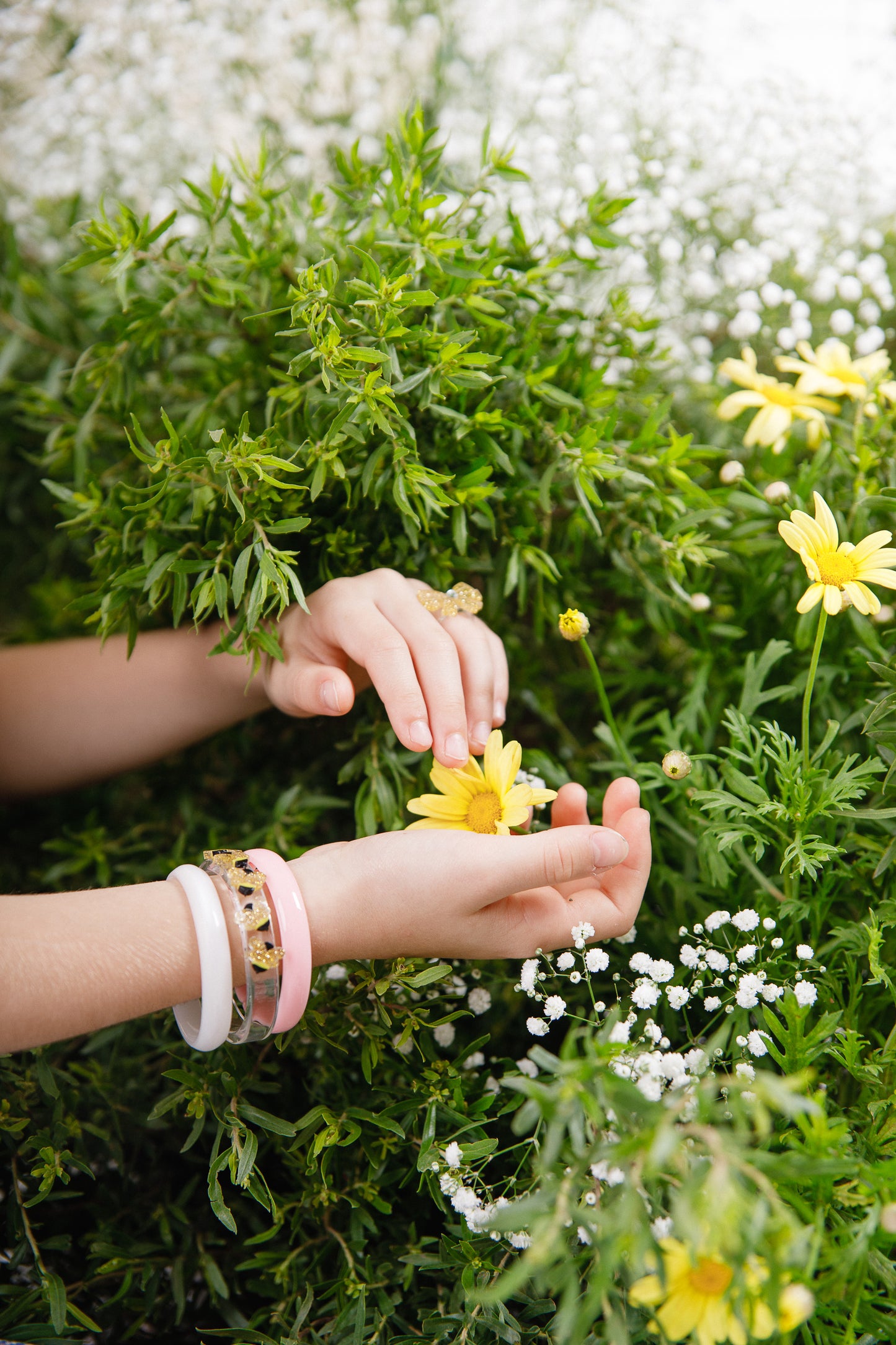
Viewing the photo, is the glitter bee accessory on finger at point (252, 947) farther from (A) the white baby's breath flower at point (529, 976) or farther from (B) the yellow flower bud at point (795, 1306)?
(B) the yellow flower bud at point (795, 1306)

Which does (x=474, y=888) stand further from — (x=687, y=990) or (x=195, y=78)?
(x=195, y=78)

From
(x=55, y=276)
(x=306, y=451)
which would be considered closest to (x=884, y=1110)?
(x=306, y=451)

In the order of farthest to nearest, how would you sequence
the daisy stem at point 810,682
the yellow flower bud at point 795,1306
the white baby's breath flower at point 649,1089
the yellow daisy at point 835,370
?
the yellow daisy at point 835,370
the daisy stem at point 810,682
the white baby's breath flower at point 649,1089
the yellow flower bud at point 795,1306

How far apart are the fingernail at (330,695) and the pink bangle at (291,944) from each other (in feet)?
0.52

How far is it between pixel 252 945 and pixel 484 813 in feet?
0.78

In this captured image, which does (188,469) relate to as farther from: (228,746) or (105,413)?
(228,746)

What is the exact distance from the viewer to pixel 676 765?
0.76m

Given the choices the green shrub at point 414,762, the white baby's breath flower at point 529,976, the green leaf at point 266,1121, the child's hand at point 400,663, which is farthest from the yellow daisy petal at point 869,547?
the green leaf at point 266,1121

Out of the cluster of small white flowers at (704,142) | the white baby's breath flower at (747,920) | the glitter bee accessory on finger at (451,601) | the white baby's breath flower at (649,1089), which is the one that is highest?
the cluster of small white flowers at (704,142)

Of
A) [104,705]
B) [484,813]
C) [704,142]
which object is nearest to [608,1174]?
[484,813]

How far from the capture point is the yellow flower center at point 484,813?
76 centimetres

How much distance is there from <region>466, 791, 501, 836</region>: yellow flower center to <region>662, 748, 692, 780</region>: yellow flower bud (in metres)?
0.16

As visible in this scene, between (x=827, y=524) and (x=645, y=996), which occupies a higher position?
(x=827, y=524)

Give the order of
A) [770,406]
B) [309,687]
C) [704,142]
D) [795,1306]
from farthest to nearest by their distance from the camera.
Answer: [704,142] < [770,406] < [309,687] < [795,1306]
